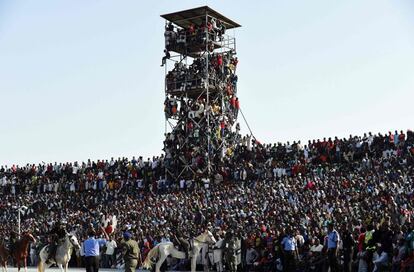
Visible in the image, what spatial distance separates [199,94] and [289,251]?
26603mm

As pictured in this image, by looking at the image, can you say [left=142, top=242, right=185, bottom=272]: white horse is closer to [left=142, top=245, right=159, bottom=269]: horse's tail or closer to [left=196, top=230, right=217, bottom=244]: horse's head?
[left=142, top=245, right=159, bottom=269]: horse's tail

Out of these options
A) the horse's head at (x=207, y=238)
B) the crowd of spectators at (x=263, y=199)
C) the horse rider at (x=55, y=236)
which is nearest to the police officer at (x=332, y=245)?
the crowd of spectators at (x=263, y=199)

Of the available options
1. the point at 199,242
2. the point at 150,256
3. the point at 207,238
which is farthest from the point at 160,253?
the point at 207,238

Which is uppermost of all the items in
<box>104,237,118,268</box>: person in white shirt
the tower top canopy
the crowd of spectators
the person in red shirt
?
the tower top canopy

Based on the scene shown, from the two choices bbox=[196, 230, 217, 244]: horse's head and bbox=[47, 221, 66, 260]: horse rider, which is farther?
bbox=[196, 230, 217, 244]: horse's head

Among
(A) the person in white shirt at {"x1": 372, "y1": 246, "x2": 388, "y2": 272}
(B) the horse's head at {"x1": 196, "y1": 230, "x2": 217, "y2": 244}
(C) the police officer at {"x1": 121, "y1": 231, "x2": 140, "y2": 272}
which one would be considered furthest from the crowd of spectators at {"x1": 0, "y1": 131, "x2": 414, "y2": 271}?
(C) the police officer at {"x1": 121, "y1": 231, "x2": 140, "y2": 272}

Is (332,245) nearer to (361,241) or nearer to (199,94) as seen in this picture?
(361,241)

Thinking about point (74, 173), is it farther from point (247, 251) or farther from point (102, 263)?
point (247, 251)

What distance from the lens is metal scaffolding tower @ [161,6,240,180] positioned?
160 feet

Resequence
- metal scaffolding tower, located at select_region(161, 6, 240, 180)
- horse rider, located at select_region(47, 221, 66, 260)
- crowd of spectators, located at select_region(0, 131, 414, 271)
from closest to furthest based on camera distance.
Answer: horse rider, located at select_region(47, 221, 66, 260) < crowd of spectators, located at select_region(0, 131, 414, 271) < metal scaffolding tower, located at select_region(161, 6, 240, 180)

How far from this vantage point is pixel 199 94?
52125mm

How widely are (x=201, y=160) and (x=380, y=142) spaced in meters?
13.5

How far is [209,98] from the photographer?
5188 cm

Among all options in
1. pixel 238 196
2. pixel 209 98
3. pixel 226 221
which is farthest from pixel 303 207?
pixel 209 98
